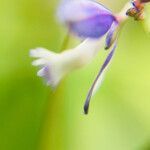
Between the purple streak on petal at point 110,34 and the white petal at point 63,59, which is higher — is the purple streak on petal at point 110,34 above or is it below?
above

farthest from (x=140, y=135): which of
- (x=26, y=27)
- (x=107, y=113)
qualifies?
(x=26, y=27)

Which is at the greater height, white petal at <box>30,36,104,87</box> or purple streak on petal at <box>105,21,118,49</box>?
purple streak on petal at <box>105,21,118,49</box>

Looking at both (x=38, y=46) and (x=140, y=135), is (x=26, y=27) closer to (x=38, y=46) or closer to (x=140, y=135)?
(x=38, y=46)
